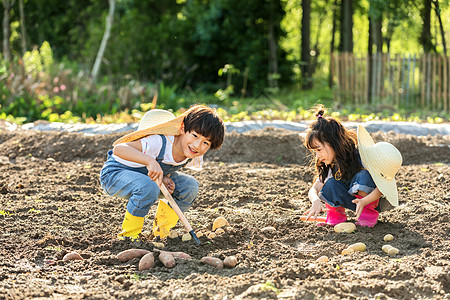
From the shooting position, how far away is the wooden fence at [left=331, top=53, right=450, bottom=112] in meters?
10.5

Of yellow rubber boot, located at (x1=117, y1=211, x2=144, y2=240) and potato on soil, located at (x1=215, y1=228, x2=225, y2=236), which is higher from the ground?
yellow rubber boot, located at (x1=117, y1=211, x2=144, y2=240)

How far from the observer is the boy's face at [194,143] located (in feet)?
9.80

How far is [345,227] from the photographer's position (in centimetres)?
321

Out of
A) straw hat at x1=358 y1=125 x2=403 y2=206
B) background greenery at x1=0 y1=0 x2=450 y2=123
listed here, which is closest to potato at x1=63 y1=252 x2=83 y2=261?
straw hat at x1=358 y1=125 x2=403 y2=206

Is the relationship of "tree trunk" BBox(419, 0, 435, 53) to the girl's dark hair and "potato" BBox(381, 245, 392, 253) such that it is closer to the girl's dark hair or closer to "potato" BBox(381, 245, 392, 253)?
the girl's dark hair

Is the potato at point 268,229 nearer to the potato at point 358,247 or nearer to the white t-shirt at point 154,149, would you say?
the potato at point 358,247

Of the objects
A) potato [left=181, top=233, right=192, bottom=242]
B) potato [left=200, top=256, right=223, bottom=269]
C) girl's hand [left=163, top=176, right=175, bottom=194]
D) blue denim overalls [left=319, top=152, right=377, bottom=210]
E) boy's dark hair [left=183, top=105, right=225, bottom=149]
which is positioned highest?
boy's dark hair [left=183, top=105, right=225, bottom=149]

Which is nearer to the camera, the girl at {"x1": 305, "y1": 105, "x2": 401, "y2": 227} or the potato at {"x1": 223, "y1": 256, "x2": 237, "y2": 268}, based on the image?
the potato at {"x1": 223, "y1": 256, "x2": 237, "y2": 268}

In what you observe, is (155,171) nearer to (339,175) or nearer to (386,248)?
(339,175)

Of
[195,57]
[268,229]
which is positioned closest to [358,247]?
[268,229]

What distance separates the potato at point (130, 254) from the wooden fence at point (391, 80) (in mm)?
8881

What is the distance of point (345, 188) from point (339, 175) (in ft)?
0.32

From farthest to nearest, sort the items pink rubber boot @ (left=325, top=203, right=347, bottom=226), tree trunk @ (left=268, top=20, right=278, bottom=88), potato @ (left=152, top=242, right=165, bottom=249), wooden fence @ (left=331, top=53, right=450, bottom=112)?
1. tree trunk @ (left=268, top=20, right=278, bottom=88)
2. wooden fence @ (left=331, top=53, right=450, bottom=112)
3. pink rubber boot @ (left=325, top=203, right=347, bottom=226)
4. potato @ (left=152, top=242, right=165, bottom=249)

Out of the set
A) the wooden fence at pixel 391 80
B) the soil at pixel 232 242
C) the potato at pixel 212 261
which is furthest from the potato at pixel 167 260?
the wooden fence at pixel 391 80
